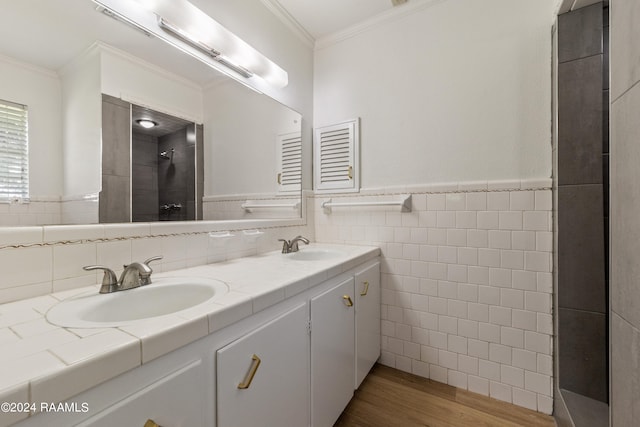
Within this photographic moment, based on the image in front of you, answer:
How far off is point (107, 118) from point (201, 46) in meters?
0.60

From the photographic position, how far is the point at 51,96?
0.95m

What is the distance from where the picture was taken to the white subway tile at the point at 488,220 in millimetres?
1554

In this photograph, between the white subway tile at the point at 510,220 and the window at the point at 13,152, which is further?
the white subway tile at the point at 510,220

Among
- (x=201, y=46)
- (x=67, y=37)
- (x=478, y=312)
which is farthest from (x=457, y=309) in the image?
(x=67, y=37)

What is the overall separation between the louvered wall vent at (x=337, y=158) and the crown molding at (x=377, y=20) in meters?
0.66

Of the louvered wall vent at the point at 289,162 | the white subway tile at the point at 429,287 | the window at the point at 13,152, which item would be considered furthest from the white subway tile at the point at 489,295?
the window at the point at 13,152

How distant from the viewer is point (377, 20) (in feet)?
6.28

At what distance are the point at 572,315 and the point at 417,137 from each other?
1.24 meters

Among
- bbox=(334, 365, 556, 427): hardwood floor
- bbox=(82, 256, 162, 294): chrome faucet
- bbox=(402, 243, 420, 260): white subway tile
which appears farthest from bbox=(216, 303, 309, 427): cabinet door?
bbox=(402, 243, 420, 260): white subway tile

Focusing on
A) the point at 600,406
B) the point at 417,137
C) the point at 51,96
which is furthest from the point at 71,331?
the point at 600,406

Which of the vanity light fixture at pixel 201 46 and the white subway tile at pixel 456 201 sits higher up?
the vanity light fixture at pixel 201 46

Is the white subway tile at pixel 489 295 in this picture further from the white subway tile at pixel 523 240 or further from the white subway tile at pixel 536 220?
the white subway tile at pixel 536 220

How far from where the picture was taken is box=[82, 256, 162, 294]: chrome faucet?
2.99 feet

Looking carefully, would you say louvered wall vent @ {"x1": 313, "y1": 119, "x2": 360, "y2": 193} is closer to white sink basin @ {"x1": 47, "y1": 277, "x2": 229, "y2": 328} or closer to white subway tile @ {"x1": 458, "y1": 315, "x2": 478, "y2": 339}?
white subway tile @ {"x1": 458, "y1": 315, "x2": 478, "y2": 339}
